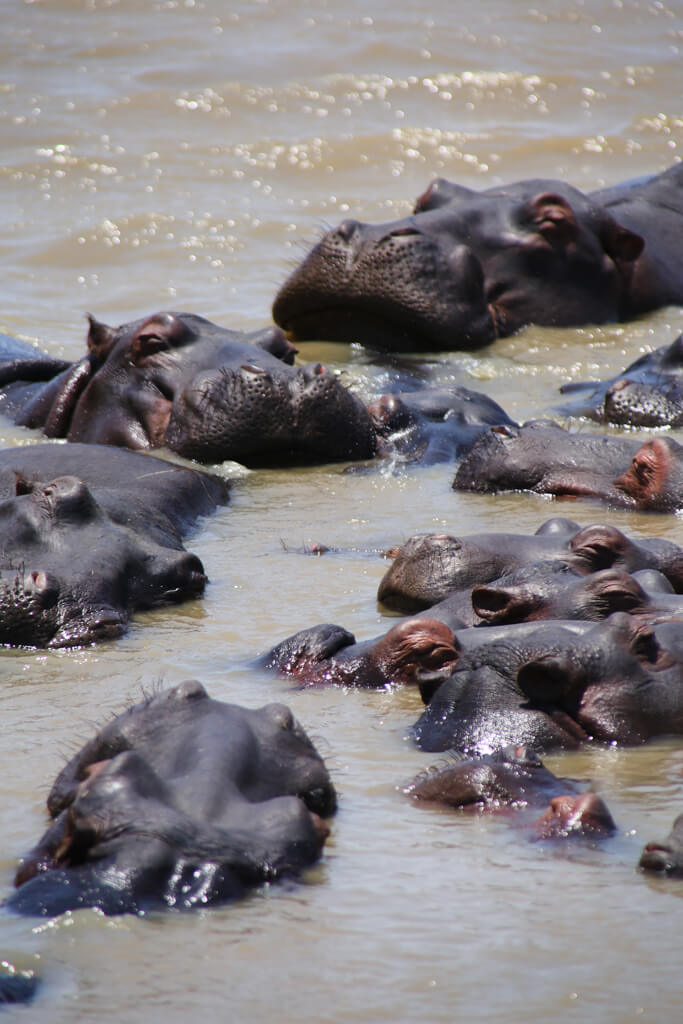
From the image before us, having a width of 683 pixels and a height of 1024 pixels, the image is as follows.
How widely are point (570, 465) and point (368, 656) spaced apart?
2.53 metres

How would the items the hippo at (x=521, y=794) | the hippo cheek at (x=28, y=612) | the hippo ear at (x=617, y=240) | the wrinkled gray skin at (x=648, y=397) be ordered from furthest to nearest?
1. the hippo ear at (x=617, y=240)
2. the wrinkled gray skin at (x=648, y=397)
3. the hippo cheek at (x=28, y=612)
4. the hippo at (x=521, y=794)

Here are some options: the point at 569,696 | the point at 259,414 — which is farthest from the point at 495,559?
the point at 259,414

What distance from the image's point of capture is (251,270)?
12.3 m

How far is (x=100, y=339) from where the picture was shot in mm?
7160

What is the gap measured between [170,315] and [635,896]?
14.7 feet

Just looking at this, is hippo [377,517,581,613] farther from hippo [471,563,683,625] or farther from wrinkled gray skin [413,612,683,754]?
wrinkled gray skin [413,612,683,754]

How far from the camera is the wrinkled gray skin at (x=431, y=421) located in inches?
283

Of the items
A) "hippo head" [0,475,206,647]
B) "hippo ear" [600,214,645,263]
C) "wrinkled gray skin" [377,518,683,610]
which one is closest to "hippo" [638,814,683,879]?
"wrinkled gray skin" [377,518,683,610]

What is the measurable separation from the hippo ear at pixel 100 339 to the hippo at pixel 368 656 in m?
3.05

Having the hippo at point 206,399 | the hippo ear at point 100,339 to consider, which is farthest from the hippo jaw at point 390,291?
the hippo ear at point 100,339

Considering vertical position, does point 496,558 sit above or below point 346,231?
above

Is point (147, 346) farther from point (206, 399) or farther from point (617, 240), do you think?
point (617, 240)

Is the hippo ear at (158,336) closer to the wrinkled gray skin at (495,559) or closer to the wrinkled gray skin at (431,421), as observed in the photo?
the wrinkled gray skin at (431,421)

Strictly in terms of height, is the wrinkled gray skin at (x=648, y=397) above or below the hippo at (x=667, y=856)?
below
